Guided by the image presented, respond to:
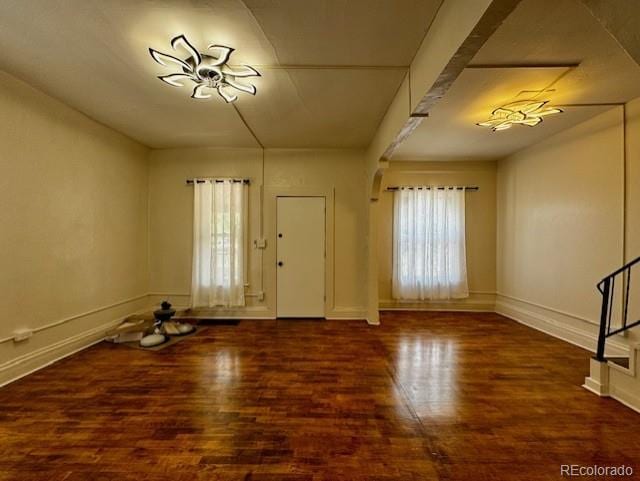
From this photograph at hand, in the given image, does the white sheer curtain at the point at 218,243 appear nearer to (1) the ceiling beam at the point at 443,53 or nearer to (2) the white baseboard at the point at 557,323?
(1) the ceiling beam at the point at 443,53

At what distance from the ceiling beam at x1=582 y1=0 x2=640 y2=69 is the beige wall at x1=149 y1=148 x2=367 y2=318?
3956 mm

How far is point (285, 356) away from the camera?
3.30 m

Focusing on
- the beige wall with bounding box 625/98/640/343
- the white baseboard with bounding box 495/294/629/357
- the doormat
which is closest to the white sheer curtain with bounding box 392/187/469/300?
the white baseboard with bounding box 495/294/629/357

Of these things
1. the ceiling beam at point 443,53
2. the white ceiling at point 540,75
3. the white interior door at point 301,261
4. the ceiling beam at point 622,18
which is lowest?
the white interior door at point 301,261

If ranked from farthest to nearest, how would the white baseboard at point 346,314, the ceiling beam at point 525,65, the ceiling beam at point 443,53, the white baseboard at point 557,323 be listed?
the white baseboard at point 346,314, the white baseboard at point 557,323, the ceiling beam at point 525,65, the ceiling beam at point 443,53

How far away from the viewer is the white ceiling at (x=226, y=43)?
76.3 inches

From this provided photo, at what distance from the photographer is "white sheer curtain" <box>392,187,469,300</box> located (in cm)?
520

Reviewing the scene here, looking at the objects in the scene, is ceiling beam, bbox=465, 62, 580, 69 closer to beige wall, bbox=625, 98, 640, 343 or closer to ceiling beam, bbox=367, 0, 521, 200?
ceiling beam, bbox=367, 0, 521, 200

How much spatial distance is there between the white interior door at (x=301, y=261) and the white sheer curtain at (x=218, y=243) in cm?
60

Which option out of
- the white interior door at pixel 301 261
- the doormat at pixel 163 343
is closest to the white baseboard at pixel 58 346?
the doormat at pixel 163 343

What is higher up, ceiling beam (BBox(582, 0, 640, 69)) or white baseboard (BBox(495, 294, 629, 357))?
ceiling beam (BBox(582, 0, 640, 69))

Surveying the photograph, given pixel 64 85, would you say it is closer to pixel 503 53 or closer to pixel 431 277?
pixel 503 53

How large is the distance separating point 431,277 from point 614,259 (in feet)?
7.57
